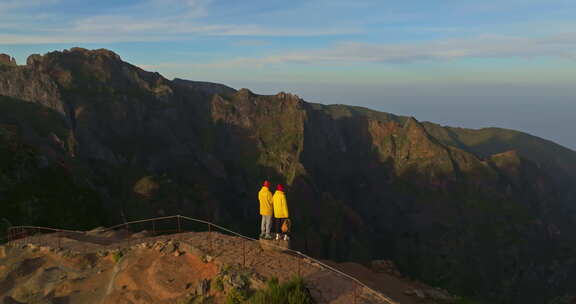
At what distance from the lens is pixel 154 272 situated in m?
18.4

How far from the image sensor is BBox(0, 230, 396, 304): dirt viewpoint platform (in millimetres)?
17031

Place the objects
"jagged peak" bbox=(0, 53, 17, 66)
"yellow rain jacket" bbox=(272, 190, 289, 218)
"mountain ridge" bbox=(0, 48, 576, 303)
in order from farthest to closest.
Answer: "jagged peak" bbox=(0, 53, 17, 66) < "mountain ridge" bbox=(0, 48, 576, 303) < "yellow rain jacket" bbox=(272, 190, 289, 218)

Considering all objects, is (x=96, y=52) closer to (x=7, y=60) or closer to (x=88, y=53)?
(x=88, y=53)

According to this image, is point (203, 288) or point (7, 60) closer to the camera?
point (203, 288)

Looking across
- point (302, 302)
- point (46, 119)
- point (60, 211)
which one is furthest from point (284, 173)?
point (302, 302)

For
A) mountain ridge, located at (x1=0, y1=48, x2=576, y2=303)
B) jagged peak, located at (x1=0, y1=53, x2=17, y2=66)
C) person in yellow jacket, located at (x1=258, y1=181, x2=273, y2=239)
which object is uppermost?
jagged peak, located at (x1=0, y1=53, x2=17, y2=66)

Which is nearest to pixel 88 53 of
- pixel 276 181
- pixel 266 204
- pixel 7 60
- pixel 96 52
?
pixel 96 52

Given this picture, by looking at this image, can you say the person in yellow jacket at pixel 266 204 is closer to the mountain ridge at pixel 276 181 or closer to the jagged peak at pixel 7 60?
the mountain ridge at pixel 276 181

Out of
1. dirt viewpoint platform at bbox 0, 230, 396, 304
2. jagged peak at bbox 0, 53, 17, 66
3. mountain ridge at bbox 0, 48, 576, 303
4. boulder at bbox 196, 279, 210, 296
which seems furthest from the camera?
jagged peak at bbox 0, 53, 17, 66

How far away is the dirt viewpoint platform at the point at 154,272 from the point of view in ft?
55.9

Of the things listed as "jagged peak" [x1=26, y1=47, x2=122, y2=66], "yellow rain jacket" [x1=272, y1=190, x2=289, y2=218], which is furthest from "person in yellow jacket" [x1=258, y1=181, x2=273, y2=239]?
"jagged peak" [x1=26, y1=47, x2=122, y2=66]

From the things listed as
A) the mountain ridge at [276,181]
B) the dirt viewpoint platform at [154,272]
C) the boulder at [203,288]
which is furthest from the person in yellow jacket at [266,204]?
the mountain ridge at [276,181]

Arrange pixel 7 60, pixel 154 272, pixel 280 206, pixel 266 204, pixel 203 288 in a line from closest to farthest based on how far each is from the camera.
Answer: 1. pixel 203 288
2. pixel 154 272
3. pixel 280 206
4. pixel 266 204
5. pixel 7 60

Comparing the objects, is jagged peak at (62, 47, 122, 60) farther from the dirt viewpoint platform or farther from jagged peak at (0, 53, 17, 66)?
the dirt viewpoint platform
